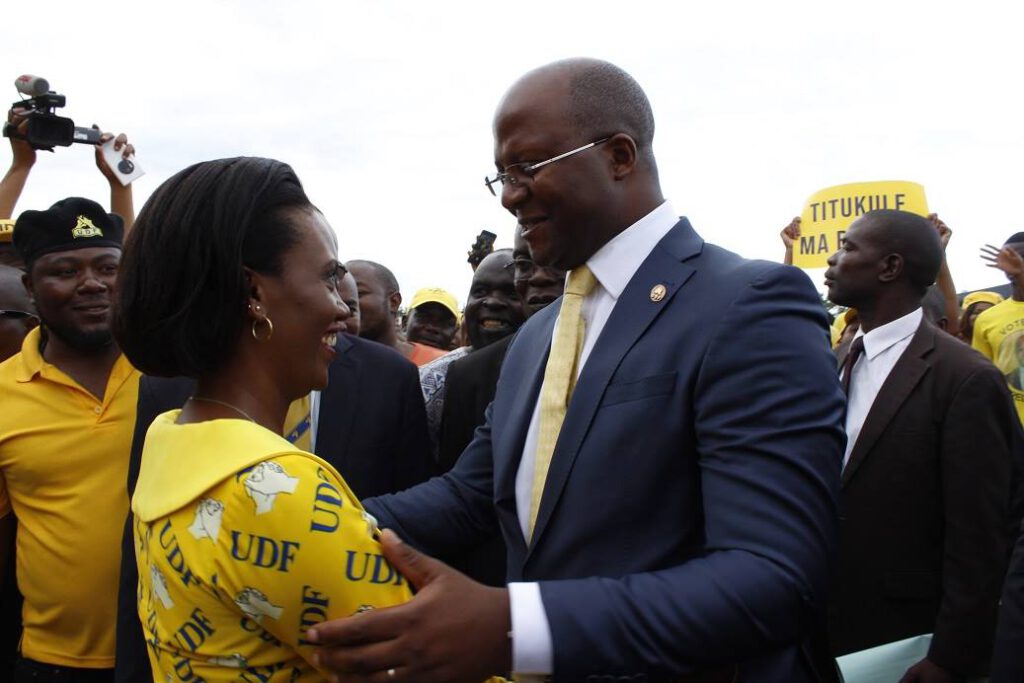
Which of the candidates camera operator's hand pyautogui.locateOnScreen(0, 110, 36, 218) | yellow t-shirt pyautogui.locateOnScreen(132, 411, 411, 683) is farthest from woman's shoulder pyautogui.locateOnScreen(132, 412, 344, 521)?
camera operator's hand pyautogui.locateOnScreen(0, 110, 36, 218)

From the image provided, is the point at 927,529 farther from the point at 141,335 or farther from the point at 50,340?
the point at 50,340

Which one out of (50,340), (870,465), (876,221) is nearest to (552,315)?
(870,465)

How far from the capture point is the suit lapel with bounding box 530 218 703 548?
6.25ft

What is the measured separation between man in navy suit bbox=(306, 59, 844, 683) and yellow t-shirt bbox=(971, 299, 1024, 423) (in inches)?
222

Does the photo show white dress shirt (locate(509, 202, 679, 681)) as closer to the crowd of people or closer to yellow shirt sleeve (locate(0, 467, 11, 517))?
the crowd of people

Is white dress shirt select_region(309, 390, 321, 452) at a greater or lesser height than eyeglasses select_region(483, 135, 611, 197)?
lesser

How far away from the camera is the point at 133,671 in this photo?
291 cm

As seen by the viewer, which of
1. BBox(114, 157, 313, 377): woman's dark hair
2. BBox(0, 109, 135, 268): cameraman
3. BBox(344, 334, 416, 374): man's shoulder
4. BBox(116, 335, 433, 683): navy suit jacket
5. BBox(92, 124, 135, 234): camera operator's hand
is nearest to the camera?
BBox(114, 157, 313, 377): woman's dark hair

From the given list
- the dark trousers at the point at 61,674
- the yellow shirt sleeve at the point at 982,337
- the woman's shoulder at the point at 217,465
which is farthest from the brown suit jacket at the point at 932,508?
the yellow shirt sleeve at the point at 982,337

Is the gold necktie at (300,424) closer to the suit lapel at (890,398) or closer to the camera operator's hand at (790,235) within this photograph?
the suit lapel at (890,398)

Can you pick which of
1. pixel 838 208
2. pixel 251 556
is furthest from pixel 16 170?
pixel 838 208

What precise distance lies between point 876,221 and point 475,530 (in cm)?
302

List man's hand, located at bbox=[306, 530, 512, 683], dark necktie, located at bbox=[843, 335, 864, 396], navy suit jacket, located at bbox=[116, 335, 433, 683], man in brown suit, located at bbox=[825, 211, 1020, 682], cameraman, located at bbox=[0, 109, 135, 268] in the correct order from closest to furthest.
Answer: man's hand, located at bbox=[306, 530, 512, 683] → navy suit jacket, located at bbox=[116, 335, 433, 683] → man in brown suit, located at bbox=[825, 211, 1020, 682] → dark necktie, located at bbox=[843, 335, 864, 396] → cameraman, located at bbox=[0, 109, 135, 268]

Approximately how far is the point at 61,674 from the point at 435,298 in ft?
16.8
